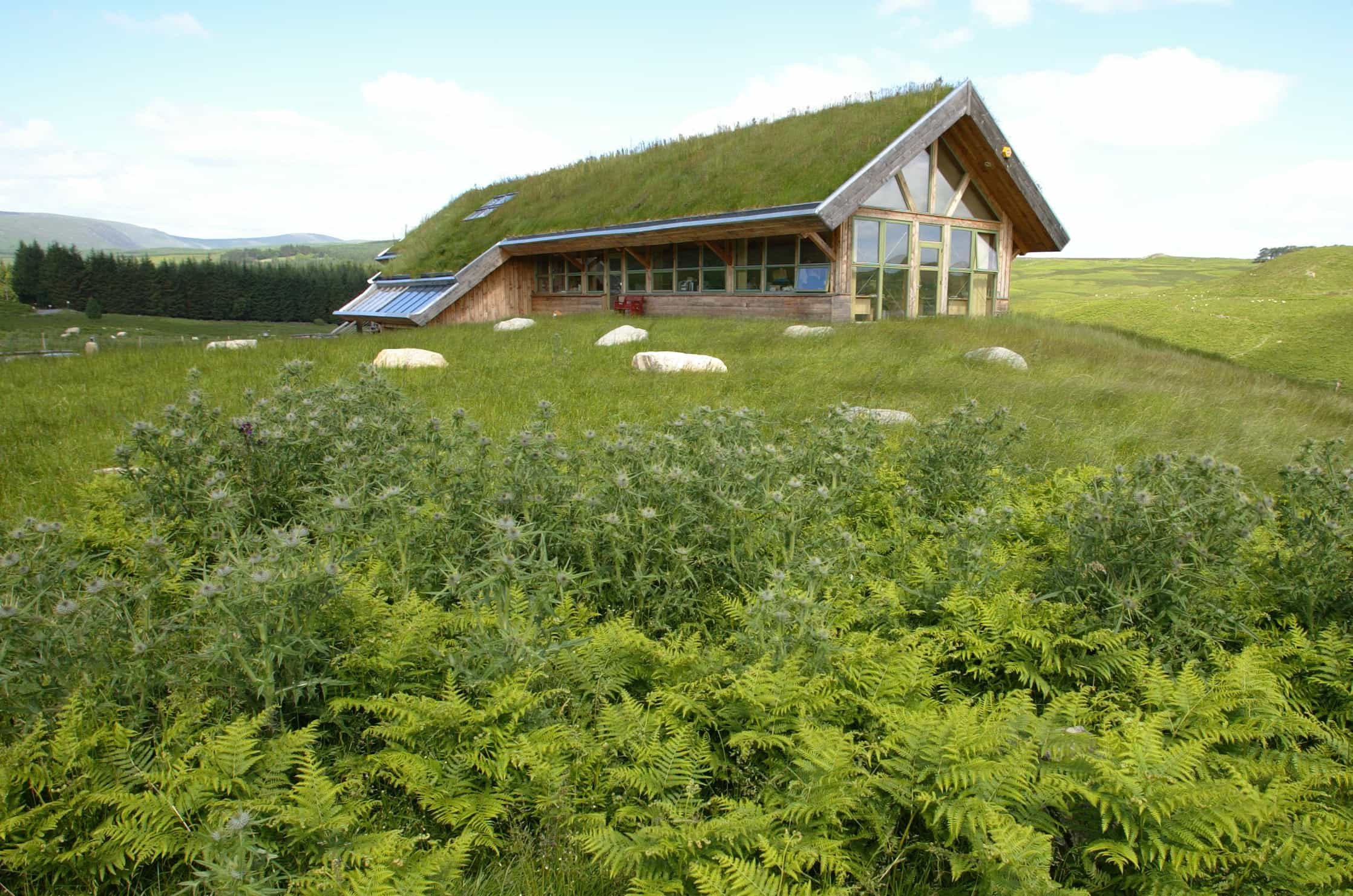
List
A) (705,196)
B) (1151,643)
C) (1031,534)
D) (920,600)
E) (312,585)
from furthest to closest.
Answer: (705,196) → (1031,534) → (920,600) → (1151,643) → (312,585)

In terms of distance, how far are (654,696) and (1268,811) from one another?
2100mm

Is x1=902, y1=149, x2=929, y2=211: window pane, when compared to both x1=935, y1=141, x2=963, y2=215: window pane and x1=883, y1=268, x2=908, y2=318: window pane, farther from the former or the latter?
x1=883, y1=268, x2=908, y2=318: window pane

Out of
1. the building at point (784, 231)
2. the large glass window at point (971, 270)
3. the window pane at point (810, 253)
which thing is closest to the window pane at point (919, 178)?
the building at point (784, 231)

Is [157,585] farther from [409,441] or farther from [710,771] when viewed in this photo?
[710,771]

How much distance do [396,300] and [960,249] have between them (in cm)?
1824

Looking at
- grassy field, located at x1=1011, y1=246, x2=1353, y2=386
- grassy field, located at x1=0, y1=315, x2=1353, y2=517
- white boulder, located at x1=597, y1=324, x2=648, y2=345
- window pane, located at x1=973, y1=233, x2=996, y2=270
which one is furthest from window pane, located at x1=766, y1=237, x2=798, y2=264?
grassy field, located at x1=1011, y1=246, x2=1353, y2=386

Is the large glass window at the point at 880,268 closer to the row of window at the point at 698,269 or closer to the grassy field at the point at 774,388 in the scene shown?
the row of window at the point at 698,269

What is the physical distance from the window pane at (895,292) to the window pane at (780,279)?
2531mm

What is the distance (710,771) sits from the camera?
2.71 metres

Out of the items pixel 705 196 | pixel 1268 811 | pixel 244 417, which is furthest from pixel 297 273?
pixel 1268 811

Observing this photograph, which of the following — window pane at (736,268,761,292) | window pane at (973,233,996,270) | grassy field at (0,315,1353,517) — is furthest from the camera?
window pane at (973,233,996,270)

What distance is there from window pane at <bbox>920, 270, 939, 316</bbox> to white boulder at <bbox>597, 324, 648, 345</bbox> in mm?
8716

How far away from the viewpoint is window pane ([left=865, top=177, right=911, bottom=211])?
18.0m

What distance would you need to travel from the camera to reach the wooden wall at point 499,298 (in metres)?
23.5
